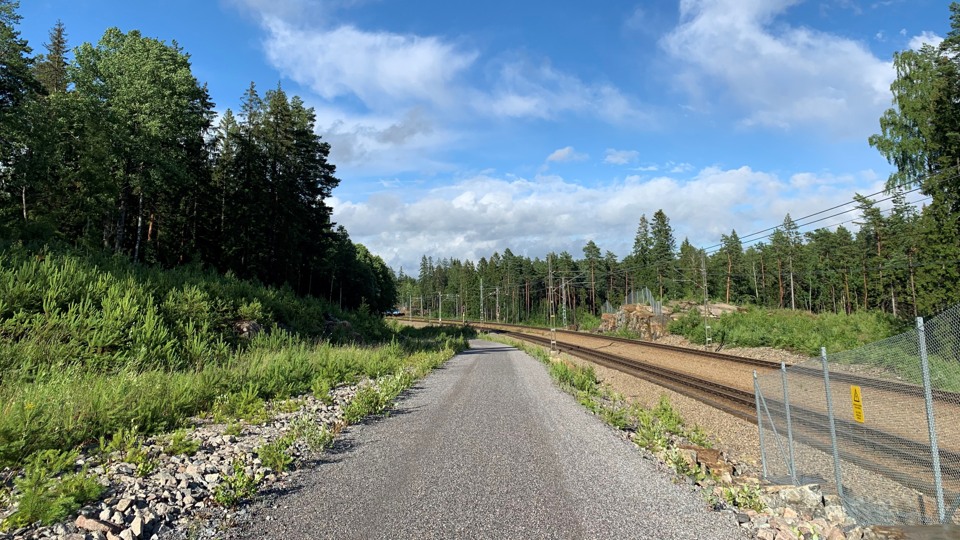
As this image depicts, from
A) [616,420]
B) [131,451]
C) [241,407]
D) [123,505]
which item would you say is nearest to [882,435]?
[616,420]

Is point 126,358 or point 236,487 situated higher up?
point 126,358

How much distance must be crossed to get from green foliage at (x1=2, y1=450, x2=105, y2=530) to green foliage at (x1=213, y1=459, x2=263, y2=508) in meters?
1.08

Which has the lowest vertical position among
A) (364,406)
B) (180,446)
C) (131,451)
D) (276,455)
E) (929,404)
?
(364,406)

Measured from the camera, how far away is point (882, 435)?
25.1ft

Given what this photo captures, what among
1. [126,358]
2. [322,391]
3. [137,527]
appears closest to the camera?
[137,527]

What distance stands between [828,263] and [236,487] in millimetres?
100695

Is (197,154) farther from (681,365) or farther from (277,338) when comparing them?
(681,365)

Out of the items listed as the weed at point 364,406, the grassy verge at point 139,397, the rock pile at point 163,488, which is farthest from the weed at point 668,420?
the grassy verge at point 139,397

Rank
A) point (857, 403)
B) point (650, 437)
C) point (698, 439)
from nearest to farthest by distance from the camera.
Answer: point (857, 403), point (650, 437), point (698, 439)

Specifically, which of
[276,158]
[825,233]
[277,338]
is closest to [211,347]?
[277,338]

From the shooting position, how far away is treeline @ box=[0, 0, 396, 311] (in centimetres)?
2650

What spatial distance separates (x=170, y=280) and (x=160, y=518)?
1467 centimetres

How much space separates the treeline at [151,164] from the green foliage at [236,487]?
67.5 feet

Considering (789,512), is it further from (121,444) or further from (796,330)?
(796,330)
